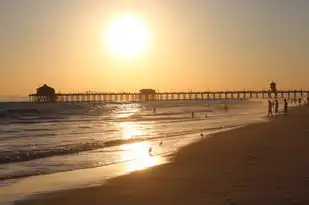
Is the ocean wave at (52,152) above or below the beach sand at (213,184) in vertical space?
below

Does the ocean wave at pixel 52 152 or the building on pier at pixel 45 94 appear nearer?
the ocean wave at pixel 52 152

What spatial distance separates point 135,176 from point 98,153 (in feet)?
21.3

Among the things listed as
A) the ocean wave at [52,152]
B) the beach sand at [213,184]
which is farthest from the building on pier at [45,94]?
the beach sand at [213,184]

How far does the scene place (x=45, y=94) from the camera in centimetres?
16188

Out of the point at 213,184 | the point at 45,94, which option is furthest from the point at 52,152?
the point at 45,94

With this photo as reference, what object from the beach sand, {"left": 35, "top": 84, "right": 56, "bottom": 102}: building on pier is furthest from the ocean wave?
{"left": 35, "top": 84, "right": 56, "bottom": 102}: building on pier

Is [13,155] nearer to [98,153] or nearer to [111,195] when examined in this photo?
[98,153]

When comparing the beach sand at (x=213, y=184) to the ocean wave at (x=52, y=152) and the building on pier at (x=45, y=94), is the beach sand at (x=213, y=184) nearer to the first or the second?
the ocean wave at (x=52, y=152)

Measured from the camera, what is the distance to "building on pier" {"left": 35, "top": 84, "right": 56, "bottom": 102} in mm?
161250

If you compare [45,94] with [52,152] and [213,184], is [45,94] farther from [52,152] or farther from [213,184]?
[213,184]

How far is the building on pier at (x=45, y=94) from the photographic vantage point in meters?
161

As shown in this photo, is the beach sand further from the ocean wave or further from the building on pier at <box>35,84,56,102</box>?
the building on pier at <box>35,84,56,102</box>

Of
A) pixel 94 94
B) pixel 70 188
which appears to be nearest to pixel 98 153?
pixel 70 188

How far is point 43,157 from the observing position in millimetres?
17328
